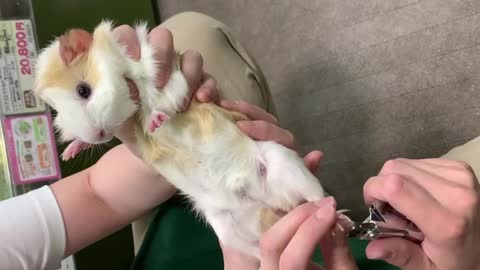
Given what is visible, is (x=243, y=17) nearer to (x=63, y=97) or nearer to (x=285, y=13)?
(x=285, y=13)

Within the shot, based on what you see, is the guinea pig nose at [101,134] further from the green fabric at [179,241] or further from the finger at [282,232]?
the green fabric at [179,241]

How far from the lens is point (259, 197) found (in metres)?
0.61

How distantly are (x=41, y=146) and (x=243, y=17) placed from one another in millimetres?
737

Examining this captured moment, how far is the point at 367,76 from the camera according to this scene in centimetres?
134

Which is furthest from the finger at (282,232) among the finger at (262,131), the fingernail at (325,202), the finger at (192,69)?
the finger at (192,69)

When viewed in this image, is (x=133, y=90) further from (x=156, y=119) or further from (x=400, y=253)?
(x=400, y=253)

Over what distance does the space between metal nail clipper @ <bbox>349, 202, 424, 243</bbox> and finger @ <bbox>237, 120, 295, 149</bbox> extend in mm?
145

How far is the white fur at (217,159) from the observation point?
60 cm

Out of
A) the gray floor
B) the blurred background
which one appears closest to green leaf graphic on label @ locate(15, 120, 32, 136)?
the blurred background

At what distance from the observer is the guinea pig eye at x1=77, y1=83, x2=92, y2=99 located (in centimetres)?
62

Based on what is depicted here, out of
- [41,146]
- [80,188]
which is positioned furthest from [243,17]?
[80,188]

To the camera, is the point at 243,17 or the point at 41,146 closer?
the point at 41,146

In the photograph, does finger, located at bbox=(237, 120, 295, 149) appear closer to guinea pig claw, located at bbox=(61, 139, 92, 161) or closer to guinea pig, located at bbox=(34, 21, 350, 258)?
guinea pig, located at bbox=(34, 21, 350, 258)

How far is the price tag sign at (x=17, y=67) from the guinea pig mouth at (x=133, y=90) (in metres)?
0.66
